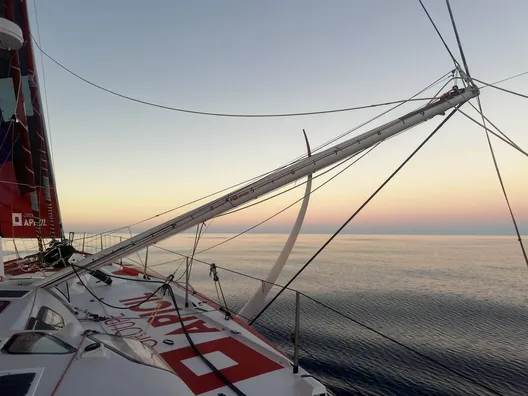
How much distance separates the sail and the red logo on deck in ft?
36.6

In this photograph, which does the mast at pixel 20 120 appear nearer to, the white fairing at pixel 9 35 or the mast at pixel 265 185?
the white fairing at pixel 9 35

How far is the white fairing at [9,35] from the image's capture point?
10.3 m

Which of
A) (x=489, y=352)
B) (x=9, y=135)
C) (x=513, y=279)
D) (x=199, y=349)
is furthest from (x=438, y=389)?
(x=513, y=279)

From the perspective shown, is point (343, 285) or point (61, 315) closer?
point (61, 315)

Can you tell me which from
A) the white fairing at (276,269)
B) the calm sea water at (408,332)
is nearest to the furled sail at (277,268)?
the white fairing at (276,269)

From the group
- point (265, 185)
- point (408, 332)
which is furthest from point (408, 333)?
point (265, 185)

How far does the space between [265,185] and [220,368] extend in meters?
4.07

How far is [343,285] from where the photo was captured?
32.2m

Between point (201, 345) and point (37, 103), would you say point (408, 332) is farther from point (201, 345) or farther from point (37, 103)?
point (37, 103)

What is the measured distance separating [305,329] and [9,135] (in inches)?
690

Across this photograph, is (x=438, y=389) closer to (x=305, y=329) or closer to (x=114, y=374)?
(x=305, y=329)

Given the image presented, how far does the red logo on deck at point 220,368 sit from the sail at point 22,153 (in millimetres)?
11143

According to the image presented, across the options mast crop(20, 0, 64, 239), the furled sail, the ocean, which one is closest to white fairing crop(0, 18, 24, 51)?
mast crop(20, 0, 64, 239)

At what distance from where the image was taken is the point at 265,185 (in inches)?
310
